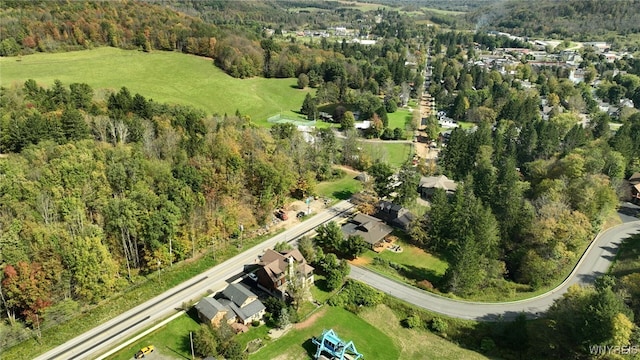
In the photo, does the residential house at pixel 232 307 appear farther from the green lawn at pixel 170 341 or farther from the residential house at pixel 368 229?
the residential house at pixel 368 229

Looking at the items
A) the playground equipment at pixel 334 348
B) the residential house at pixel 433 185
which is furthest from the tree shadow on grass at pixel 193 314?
the residential house at pixel 433 185

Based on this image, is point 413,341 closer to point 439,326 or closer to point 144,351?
point 439,326

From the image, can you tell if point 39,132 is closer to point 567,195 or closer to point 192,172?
point 192,172

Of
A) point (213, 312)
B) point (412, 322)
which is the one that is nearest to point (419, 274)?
point (412, 322)

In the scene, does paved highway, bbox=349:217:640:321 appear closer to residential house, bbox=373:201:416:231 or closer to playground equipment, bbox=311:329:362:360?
playground equipment, bbox=311:329:362:360

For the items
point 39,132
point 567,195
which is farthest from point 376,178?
point 39,132
